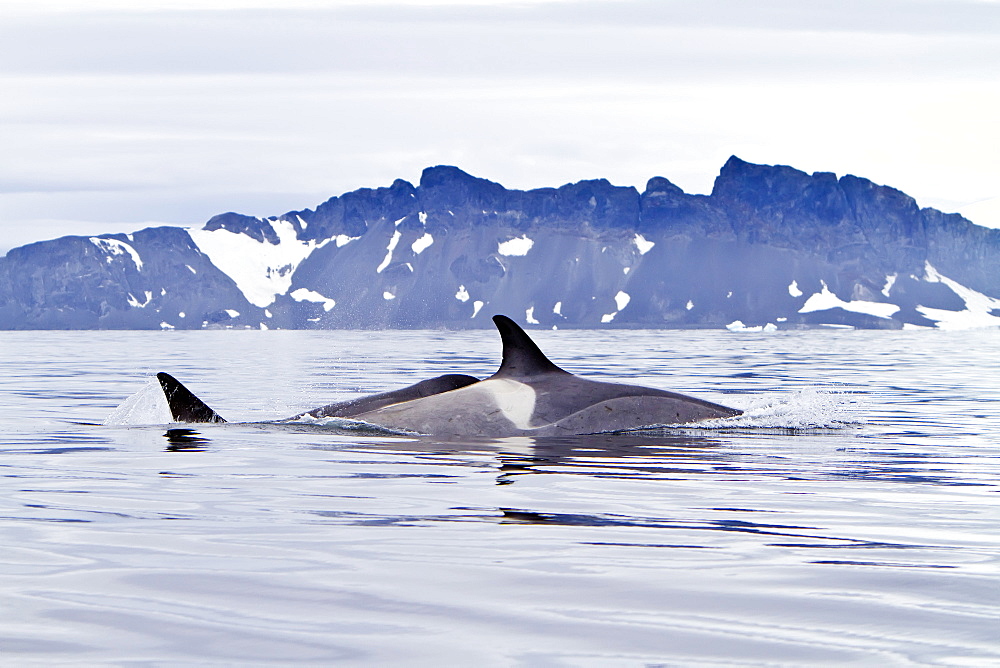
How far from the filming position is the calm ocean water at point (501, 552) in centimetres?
561

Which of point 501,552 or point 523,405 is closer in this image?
point 501,552

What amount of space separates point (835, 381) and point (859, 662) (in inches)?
1408

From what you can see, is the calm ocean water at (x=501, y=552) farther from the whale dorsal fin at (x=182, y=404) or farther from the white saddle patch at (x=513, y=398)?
the whale dorsal fin at (x=182, y=404)

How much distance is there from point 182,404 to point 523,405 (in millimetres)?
5837

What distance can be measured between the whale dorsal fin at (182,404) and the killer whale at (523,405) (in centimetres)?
3

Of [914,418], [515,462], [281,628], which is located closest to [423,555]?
[281,628]

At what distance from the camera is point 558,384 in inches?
721

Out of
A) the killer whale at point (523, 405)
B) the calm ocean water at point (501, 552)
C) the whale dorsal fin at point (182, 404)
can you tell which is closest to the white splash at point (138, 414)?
the whale dorsal fin at point (182, 404)

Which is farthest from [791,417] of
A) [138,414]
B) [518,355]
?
[138,414]

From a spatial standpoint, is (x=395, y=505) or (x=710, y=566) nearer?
(x=710, y=566)

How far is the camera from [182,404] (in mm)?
20109

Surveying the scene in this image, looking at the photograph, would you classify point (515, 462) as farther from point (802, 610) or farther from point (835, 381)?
point (835, 381)

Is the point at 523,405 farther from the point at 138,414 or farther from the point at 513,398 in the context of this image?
the point at 138,414

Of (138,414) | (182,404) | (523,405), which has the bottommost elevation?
(138,414)
